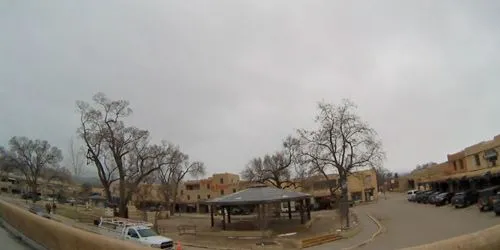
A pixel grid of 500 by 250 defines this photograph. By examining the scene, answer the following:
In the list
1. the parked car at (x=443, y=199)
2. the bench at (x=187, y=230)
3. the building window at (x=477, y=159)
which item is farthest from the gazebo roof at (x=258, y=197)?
the building window at (x=477, y=159)

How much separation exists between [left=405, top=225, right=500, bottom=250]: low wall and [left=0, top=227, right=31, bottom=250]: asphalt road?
1546 centimetres

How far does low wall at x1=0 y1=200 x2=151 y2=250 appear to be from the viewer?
9.16 metres

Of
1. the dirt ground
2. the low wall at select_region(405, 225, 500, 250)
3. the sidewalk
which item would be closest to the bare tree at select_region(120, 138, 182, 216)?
the dirt ground

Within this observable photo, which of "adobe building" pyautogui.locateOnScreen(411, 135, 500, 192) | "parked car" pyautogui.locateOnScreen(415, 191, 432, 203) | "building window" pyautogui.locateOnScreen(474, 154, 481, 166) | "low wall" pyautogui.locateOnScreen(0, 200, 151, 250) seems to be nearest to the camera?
"low wall" pyautogui.locateOnScreen(0, 200, 151, 250)

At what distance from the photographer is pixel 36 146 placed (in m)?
99.4

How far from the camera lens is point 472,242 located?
6.66 m

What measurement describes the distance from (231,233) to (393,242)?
1752 cm

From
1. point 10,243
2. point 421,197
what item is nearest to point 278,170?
point 421,197

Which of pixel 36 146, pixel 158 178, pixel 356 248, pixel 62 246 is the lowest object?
pixel 356 248

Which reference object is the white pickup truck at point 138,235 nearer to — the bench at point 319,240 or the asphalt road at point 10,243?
the asphalt road at point 10,243

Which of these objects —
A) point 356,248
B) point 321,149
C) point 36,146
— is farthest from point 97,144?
point 36,146

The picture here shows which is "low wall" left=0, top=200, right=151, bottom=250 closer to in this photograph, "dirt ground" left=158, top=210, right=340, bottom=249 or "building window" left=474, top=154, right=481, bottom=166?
"dirt ground" left=158, top=210, right=340, bottom=249

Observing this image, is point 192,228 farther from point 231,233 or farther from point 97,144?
point 97,144

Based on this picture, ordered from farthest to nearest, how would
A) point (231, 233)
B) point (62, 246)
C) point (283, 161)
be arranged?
point (283, 161), point (231, 233), point (62, 246)
